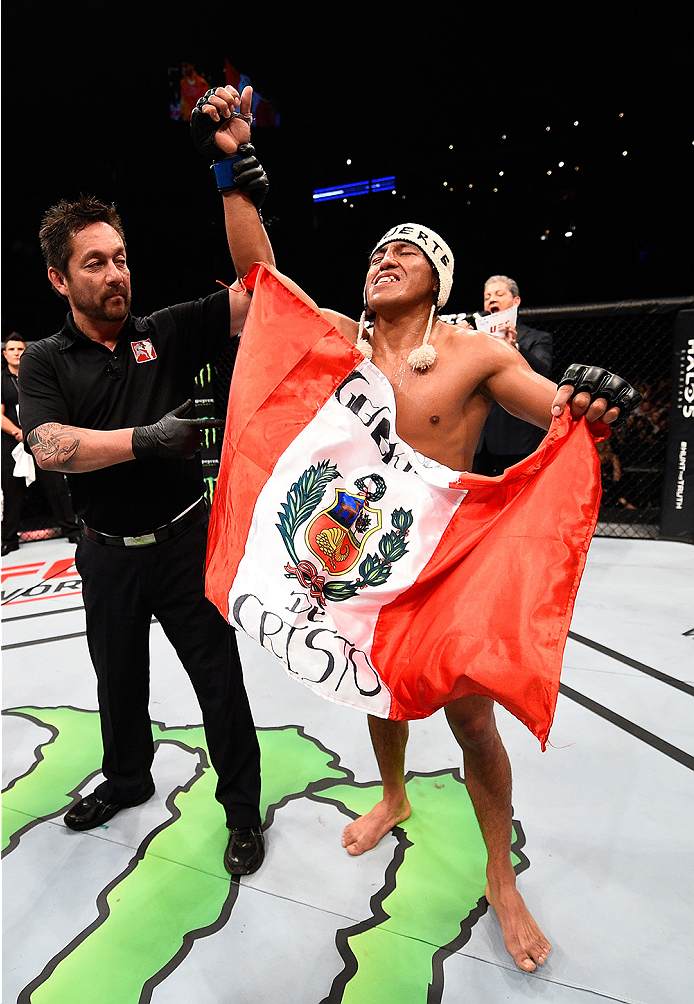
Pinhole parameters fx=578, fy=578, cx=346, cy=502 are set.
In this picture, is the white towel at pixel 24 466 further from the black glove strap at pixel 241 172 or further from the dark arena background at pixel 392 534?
the black glove strap at pixel 241 172

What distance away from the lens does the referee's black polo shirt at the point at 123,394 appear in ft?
4.66

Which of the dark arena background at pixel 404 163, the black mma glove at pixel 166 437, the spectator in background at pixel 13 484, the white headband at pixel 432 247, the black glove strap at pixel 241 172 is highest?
the dark arena background at pixel 404 163

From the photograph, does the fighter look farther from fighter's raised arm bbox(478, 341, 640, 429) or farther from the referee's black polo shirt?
the referee's black polo shirt

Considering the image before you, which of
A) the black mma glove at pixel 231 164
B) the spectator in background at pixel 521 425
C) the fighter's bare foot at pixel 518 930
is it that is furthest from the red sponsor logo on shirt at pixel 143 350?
the spectator in background at pixel 521 425

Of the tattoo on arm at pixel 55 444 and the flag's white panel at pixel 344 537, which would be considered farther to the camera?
the tattoo on arm at pixel 55 444

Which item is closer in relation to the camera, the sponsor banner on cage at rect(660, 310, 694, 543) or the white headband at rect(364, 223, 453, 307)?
the white headband at rect(364, 223, 453, 307)

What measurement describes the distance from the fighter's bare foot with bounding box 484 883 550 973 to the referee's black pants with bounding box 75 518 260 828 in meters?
0.66

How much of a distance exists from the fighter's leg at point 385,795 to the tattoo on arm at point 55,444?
3.25 ft

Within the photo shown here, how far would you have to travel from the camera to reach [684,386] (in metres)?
3.51

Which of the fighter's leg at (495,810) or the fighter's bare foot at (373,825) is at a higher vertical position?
the fighter's leg at (495,810)

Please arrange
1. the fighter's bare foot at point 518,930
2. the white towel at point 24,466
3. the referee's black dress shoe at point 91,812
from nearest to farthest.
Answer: the fighter's bare foot at point 518,930 → the referee's black dress shoe at point 91,812 → the white towel at point 24,466

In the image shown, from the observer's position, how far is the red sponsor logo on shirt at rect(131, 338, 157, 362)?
147cm

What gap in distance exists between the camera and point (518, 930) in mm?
1206

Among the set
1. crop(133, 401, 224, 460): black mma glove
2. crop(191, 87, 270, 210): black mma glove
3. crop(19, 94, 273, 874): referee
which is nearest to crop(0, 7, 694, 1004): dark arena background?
crop(19, 94, 273, 874): referee
